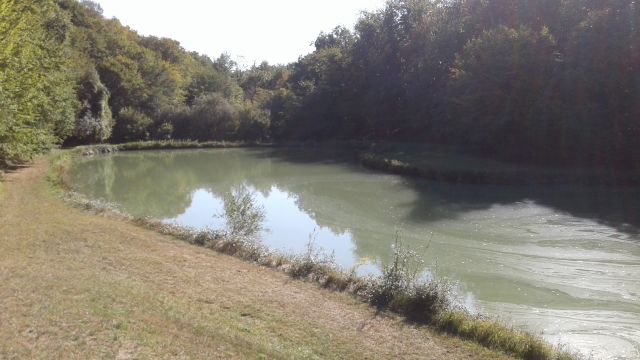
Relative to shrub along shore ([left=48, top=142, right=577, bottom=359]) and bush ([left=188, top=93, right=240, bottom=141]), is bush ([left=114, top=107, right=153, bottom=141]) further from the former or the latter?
shrub along shore ([left=48, top=142, right=577, bottom=359])

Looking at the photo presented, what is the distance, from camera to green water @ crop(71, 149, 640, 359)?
39.4 ft

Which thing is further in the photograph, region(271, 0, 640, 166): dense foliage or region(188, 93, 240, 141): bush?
region(188, 93, 240, 141): bush

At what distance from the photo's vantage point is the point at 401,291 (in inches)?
431

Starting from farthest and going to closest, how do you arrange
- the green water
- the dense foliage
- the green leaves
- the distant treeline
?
the dense foliage
the distant treeline
the green leaves
the green water

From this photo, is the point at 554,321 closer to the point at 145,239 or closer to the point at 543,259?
the point at 543,259

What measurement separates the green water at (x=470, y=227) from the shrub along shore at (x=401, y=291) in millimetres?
1643

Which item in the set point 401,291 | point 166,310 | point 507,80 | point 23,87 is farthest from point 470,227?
point 507,80

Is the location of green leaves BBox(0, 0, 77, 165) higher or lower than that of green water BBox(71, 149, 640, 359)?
higher

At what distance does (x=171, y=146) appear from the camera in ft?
169

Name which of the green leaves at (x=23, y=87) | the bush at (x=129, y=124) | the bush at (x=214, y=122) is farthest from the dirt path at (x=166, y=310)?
the bush at (x=214, y=122)

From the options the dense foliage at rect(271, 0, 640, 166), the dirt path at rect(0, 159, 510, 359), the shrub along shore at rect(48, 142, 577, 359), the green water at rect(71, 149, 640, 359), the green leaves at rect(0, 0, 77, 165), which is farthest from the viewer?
the dense foliage at rect(271, 0, 640, 166)

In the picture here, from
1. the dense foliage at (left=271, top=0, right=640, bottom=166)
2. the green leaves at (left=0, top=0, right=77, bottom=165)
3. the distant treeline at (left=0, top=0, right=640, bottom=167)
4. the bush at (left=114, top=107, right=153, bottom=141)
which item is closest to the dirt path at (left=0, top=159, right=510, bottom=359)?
the green leaves at (left=0, top=0, right=77, bottom=165)

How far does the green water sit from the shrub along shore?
1.64 m

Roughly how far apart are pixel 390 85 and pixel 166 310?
4636 cm
